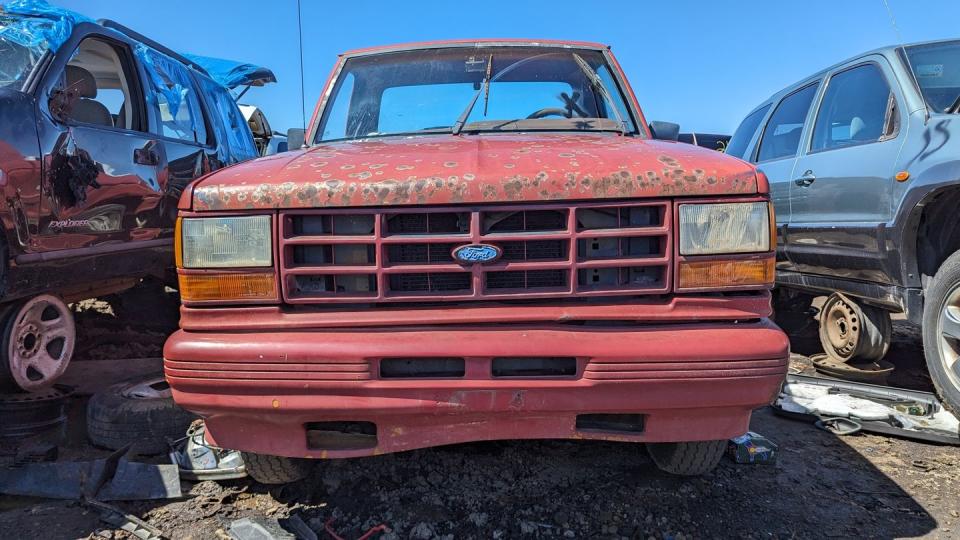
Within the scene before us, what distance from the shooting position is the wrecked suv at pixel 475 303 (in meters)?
1.87

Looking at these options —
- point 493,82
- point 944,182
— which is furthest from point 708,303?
point 944,182

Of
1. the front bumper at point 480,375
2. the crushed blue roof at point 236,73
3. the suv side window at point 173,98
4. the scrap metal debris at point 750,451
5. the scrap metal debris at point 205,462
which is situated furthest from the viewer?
the crushed blue roof at point 236,73

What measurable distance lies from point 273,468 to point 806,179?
384 centimetres

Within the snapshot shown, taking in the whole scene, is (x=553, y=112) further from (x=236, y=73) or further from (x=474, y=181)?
(x=236, y=73)

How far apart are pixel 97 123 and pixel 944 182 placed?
4.76 metres

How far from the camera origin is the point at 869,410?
3312 millimetres

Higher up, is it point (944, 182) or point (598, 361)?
point (944, 182)

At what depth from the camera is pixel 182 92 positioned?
4.82 m

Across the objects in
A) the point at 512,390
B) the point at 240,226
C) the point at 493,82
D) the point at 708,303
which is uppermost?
the point at 493,82

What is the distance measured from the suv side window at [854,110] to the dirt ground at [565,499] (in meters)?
1.93

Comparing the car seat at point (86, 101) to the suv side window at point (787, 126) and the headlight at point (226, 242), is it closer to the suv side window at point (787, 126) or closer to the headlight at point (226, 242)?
the headlight at point (226, 242)

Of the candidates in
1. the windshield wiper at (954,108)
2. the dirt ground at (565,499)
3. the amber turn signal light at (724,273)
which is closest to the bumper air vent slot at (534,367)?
the amber turn signal light at (724,273)

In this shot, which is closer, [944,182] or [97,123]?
[944,182]

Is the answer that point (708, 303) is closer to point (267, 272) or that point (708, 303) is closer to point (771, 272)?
point (771, 272)
